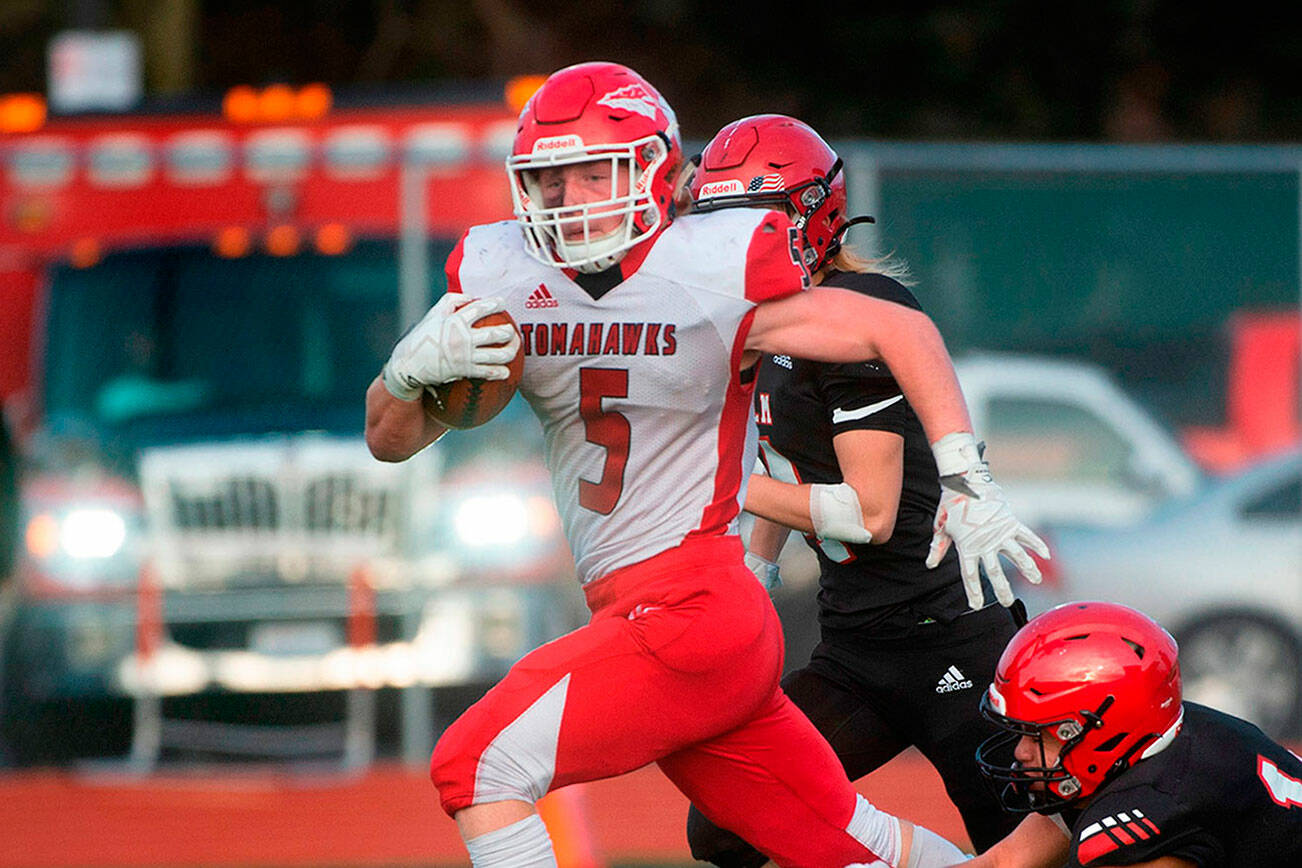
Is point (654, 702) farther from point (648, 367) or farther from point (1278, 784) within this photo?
point (1278, 784)

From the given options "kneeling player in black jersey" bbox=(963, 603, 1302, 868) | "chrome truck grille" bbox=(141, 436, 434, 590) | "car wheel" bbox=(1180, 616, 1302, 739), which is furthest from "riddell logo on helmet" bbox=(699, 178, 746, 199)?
"car wheel" bbox=(1180, 616, 1302, 739)

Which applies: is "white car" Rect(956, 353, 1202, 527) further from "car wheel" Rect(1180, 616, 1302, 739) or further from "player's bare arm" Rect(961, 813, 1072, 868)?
"player's bare arm" Rect(961, 813, 1072, 868)

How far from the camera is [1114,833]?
3.54 m

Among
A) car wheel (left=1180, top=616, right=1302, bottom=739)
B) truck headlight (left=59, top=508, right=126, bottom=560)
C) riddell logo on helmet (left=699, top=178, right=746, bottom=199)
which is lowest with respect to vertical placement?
car wheel (left=1180, top=616, right=1302, bottom=739)

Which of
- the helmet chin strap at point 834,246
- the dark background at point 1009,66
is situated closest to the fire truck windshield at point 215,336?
the helmet chin strap at point 834,246

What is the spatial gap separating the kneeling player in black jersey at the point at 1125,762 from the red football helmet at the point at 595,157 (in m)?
1.16

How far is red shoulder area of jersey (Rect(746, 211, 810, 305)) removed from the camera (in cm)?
361

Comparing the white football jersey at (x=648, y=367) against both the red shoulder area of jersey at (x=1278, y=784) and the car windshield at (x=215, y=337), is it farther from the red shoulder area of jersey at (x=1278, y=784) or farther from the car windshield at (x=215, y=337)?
the car windshield at (x=215, y=337)

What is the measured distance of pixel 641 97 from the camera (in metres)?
3.75

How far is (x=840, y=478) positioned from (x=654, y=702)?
94 centimetres

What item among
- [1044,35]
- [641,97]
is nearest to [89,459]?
[641,97]

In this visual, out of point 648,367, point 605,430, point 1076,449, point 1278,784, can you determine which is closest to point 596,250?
point 648,367

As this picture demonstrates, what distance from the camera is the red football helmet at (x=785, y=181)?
4238 millimetres

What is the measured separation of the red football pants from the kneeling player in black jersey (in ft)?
1.49
